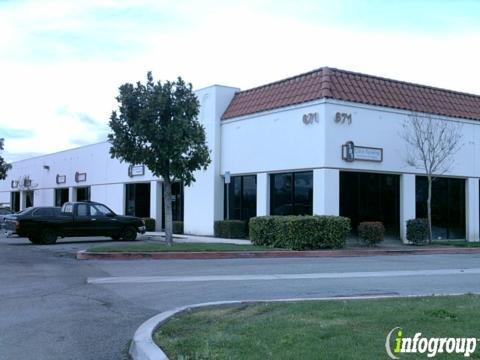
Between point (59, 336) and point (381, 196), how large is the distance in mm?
18892

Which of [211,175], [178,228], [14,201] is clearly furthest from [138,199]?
[14,201]

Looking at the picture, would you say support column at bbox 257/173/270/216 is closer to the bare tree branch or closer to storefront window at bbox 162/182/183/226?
the bare tree branch

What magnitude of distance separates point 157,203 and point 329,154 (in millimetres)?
13331

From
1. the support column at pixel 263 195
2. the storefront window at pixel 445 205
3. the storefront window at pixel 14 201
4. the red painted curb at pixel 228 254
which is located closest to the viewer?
the red painted curb at pixel 228 254

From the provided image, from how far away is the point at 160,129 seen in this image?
66.0 ft

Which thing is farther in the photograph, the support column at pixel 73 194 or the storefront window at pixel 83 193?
the support column at pixel 73 194

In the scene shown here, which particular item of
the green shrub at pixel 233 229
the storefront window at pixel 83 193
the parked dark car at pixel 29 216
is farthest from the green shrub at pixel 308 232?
the storefront window at pixel 83 193

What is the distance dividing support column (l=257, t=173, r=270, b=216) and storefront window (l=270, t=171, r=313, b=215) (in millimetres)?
185

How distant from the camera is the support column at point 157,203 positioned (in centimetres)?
3297

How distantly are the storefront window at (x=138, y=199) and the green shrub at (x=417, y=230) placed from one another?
1624 cm

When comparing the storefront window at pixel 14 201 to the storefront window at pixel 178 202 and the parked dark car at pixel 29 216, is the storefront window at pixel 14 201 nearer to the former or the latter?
the storefront window at pixel 178 202

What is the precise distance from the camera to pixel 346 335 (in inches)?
263

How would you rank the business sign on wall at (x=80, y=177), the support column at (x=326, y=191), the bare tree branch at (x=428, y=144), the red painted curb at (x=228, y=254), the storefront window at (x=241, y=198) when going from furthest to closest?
the business sign on wall at (x=80, y=177), the storefront window at (x=241, y=198), the bare tree branch at (x=428, y=144), the support column at (x=326, y=191), the red painted curb at (x=228, y=254)

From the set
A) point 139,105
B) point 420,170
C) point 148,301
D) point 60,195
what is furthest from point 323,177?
point 60,195
